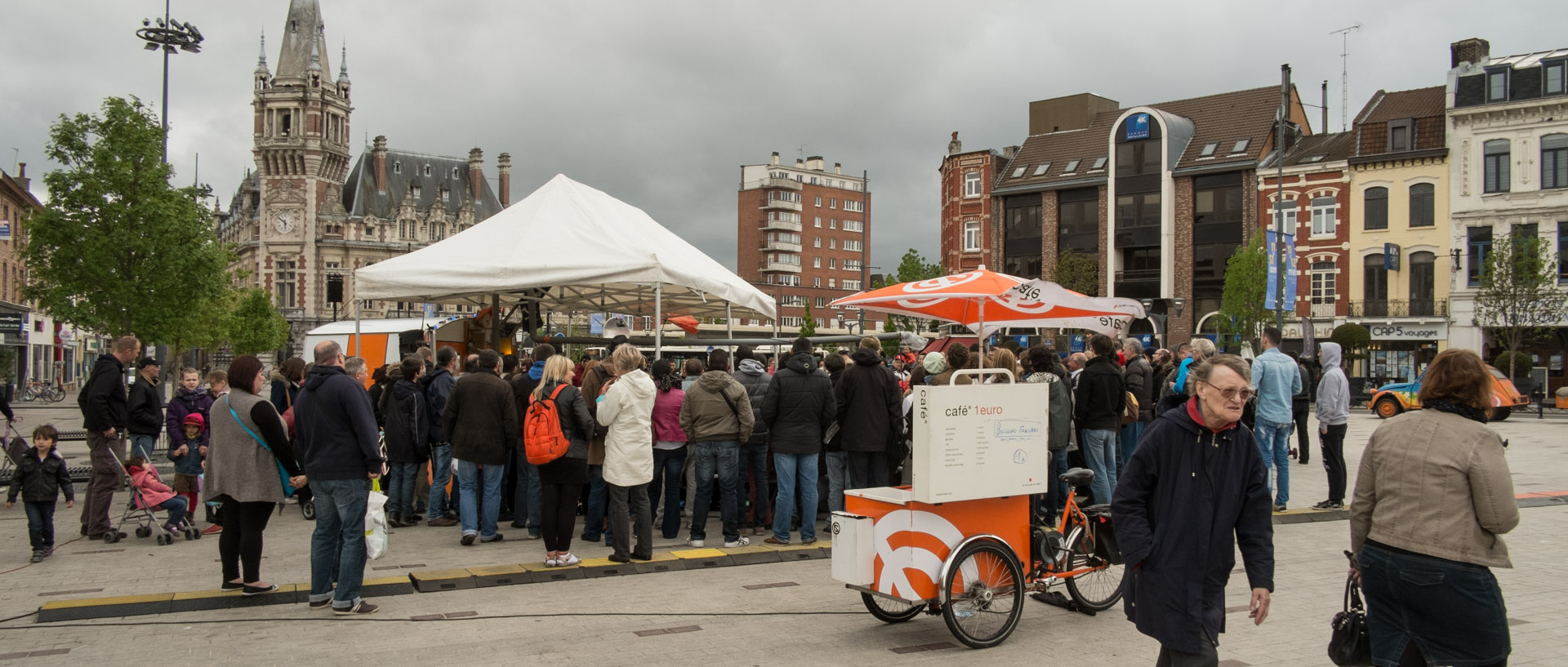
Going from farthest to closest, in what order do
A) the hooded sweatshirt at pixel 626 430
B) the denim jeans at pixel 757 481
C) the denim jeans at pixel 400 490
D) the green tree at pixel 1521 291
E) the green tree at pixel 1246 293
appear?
the green tree at pixel 1246 293 < the green tree at pixel 1521 291 < the denim jeans at pixel 400 490 < the denim jeans at pixel 757 481 < the hooded sweatshirt at pixel 626 430

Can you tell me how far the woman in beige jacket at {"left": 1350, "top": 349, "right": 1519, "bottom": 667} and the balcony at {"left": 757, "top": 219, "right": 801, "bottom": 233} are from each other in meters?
104

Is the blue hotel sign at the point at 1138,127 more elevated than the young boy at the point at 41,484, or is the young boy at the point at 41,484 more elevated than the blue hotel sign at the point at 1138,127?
the blue hotel sign at the point at 1138,127

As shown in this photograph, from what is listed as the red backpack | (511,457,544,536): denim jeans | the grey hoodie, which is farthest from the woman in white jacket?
the grey hoodie

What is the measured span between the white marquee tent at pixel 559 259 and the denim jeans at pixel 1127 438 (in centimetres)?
459

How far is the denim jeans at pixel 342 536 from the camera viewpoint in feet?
22.6

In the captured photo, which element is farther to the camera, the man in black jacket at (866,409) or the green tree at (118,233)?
the green tree at (118,233)

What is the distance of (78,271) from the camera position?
20734 mm

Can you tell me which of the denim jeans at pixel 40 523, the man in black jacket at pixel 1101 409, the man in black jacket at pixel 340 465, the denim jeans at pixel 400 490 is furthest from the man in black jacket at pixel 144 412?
the man in black jacket at pixel 1101 409

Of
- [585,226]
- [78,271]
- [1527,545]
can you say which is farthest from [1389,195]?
[78,271]

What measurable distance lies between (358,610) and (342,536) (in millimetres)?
502

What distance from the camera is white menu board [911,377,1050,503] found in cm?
597

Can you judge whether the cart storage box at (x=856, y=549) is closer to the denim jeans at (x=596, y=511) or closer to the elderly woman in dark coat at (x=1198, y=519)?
the elderly woman in dark coat at (x=1198, y=519)

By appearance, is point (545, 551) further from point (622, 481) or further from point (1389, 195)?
point (1389, 195)

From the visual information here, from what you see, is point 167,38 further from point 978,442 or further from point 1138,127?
point 1138,127
